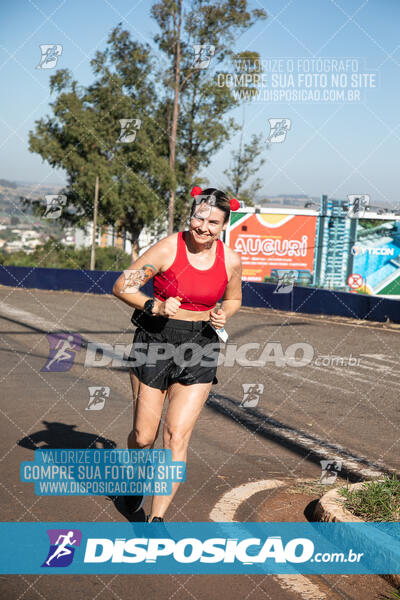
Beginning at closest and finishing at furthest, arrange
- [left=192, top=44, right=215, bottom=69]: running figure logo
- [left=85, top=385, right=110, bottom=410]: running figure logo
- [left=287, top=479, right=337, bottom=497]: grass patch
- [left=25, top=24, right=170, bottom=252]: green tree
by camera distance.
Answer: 1. [left=287, top=479, right=337, bottom=497]: grass patch
2. [left=85, top=385, right=110, bottom=410]: running figure logo
3. [left=192, top=44, right=215, bottom=69]: running figure logo
4. [left=25, top=24, right=170, bottom=252]: green tree

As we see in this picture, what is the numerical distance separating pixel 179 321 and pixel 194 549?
1.30 m

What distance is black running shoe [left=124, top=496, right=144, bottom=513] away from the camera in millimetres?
4480

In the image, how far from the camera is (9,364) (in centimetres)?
1022

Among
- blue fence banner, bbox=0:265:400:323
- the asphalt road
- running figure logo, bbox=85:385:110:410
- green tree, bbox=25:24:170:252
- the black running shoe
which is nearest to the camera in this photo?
the asphalt road

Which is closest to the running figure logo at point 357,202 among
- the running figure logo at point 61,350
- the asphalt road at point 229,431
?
the asphalt road at point 229,431

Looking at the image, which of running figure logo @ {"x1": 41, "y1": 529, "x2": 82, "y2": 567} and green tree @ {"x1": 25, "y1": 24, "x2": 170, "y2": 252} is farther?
green tree @ {"x1": 25, "y1": 24, "x2": 170, "y2": 252}

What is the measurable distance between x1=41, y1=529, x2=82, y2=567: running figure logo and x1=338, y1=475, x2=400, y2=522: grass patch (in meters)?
1.65

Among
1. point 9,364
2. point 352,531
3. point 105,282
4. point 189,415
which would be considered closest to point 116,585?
point 189,415

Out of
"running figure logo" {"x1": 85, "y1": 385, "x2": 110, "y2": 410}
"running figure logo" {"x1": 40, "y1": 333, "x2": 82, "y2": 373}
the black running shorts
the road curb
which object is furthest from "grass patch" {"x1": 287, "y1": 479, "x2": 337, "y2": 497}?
"running figure logo" {"x1": 40, "y1": 333, "x2": 82, "y2": 373}

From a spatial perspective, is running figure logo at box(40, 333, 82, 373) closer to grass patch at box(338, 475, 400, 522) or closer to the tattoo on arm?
the tattoo on arm

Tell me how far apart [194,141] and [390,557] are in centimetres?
3599

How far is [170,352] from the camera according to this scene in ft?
13.7

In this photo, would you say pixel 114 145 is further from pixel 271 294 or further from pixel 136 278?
pixel 136 278

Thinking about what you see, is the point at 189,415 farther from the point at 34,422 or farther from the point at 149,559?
the point at 34,422
